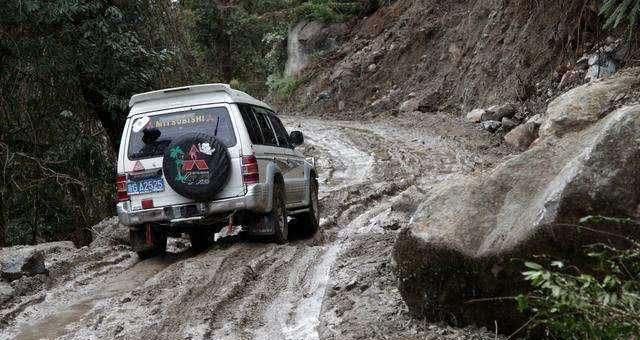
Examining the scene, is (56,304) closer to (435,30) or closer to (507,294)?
(507,294)

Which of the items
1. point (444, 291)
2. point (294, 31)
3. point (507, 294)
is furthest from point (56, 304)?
point (294, 31)

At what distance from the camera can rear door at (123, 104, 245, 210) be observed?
800cm

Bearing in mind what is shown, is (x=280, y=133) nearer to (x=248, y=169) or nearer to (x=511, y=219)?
(x=248, y=169)

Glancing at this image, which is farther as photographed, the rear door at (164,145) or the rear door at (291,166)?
the rear door at (291,166)

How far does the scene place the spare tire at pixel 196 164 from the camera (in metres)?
7.77

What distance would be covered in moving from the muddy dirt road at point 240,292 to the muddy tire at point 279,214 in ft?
0.79

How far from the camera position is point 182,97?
8.38 m

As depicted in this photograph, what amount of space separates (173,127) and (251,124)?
91 centimetres

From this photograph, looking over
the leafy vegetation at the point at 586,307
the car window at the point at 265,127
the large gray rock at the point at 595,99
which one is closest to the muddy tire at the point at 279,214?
the car window at the point at 265,127

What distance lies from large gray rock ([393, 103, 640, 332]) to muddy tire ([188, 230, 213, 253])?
14.9 ft

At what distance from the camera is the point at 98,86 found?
41.8ft

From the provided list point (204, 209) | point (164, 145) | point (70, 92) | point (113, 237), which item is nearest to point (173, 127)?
point (164, 145)

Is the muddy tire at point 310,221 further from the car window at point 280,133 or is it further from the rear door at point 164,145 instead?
the rear door at point 164,145

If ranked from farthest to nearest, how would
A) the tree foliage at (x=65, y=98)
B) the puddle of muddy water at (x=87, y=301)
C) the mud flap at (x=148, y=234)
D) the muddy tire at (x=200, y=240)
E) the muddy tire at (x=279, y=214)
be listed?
1. the tree foliage at (x=65, y=98)
2. the muddy tire at (x=200, y=240)
3. the muddy tire at (x=279, y=214)
4. the mud flap at (x=148, y=234)
5. the puddle of muddy water at (x=87, y=301)
